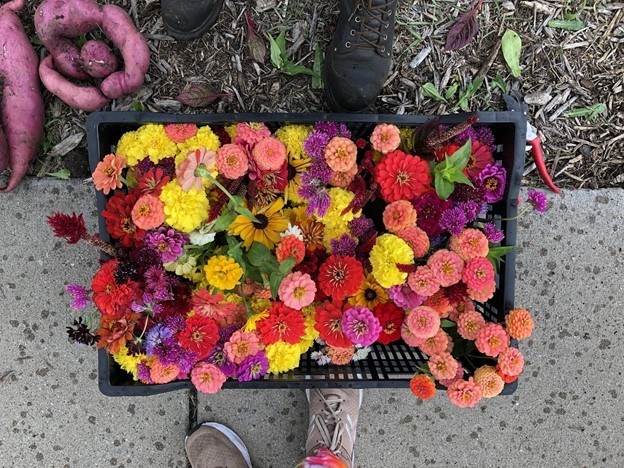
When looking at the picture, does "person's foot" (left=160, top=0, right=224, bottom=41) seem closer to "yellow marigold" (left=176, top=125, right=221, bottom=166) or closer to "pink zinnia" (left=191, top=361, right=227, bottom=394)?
"yellow marigold" (left=176, top=125, right=221, bottom=166)

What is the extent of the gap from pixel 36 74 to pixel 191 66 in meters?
0.43

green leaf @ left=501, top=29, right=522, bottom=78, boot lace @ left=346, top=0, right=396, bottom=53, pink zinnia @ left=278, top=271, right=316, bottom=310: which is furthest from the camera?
green leaf @ left=501, top=29, right=522, bottom=78

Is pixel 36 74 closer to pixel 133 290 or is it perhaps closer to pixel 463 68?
pixel 133 290

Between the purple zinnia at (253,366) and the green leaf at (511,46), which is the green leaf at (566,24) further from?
the purple zinnia at (253,366)

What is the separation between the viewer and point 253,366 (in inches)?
43.7

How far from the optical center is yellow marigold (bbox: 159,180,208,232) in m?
1.04

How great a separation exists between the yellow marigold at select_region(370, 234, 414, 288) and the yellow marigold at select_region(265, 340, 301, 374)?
257mm

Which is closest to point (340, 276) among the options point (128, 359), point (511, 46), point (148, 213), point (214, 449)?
point (148, 213)

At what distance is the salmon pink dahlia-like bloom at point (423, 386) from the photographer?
3.52 ft

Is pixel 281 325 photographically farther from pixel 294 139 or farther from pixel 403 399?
pixel 403 399

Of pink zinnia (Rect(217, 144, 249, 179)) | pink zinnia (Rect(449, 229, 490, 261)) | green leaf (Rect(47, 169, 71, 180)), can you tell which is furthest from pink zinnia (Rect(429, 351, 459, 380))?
green leaf (Rect(47, 169, 71, 180))

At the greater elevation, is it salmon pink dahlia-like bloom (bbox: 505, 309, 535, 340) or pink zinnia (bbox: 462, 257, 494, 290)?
pink zinnia (bbox: 462, 257, 494, 290)

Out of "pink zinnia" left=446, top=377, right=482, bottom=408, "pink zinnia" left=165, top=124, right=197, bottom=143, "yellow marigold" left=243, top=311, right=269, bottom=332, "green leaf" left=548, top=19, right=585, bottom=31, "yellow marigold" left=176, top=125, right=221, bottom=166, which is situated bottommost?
"pink zinnia" left=446, top=377, right=482, bottom=408

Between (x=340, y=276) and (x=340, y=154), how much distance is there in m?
0.26
